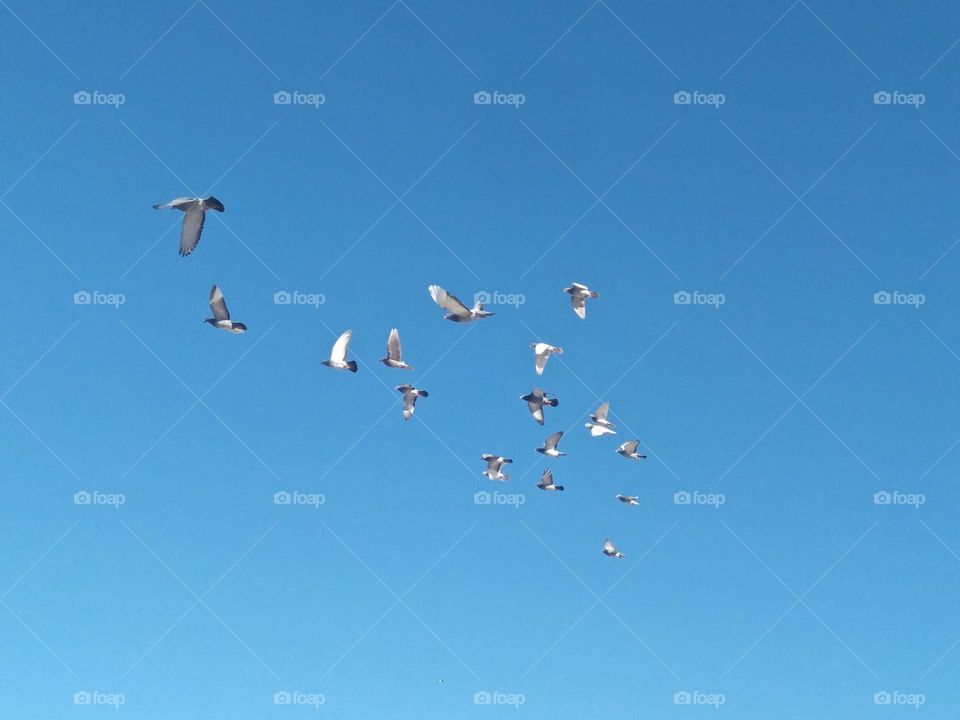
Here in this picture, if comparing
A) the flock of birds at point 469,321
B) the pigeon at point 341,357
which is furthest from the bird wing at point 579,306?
the pigeon at point 341,357

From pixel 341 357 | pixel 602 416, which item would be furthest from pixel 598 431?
pixel 341 357

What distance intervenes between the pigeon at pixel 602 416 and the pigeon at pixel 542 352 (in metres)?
1.24

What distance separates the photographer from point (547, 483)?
1761 centimetres

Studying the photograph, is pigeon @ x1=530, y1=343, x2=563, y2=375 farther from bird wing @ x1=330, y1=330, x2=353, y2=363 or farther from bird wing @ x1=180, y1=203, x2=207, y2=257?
bird wing @ x1=180, y1=203, x2=207, y2=257

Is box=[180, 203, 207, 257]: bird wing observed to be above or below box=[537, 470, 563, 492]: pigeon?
above

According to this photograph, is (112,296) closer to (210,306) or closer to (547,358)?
(210,306)

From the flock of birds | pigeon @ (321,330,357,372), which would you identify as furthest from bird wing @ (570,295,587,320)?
pigeon @ (321,330,357,372)

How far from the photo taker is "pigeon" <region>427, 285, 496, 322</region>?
15.6m

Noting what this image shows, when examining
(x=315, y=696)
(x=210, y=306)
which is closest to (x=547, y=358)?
(x=210, y=306)

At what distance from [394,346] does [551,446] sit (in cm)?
314

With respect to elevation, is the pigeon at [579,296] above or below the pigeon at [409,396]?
above

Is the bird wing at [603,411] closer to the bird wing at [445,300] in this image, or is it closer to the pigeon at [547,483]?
the pigeon at [547,483]

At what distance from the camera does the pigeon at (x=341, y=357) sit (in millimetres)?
16281

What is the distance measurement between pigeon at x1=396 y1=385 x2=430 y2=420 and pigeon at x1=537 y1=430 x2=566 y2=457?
7.08ft
